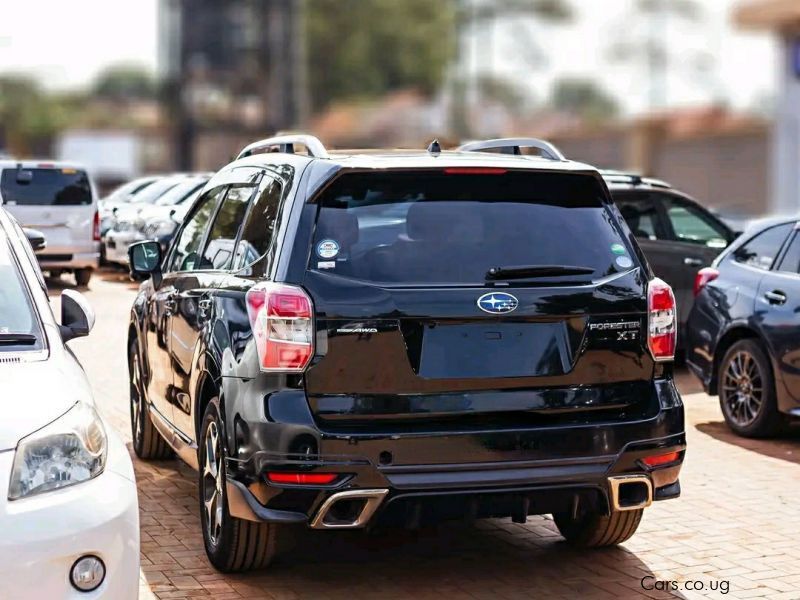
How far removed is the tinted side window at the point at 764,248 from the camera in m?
10.1

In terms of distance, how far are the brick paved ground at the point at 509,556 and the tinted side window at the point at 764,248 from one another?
200 centimetres

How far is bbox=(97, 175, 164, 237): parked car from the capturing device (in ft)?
78.7

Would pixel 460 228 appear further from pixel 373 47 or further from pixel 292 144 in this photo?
pixel 373 47

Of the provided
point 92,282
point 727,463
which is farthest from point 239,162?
point 92,282

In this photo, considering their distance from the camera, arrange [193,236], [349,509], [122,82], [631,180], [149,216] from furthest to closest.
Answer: [122,82], [149,216], [631,180], [193,236], [349,509]

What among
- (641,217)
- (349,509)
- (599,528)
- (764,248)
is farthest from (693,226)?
(349,509)

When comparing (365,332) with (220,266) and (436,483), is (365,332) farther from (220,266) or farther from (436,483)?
(220,266)

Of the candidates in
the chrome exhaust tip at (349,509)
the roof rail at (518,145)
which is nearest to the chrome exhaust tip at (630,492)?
the chrome exhaust tip at (349,509)

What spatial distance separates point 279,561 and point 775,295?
460 centimetres

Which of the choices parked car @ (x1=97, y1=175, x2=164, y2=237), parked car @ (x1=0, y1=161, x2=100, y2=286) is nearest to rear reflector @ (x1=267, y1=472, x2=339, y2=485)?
parked car @ (x1=0, y1=161, x2=100, y2=286)

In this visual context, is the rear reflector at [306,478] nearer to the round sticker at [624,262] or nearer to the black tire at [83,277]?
the round sticker at [624,262]

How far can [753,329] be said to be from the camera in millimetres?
9875

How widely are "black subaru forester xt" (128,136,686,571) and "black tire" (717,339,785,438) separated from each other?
12.7ft

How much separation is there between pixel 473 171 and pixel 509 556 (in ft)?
6.19
